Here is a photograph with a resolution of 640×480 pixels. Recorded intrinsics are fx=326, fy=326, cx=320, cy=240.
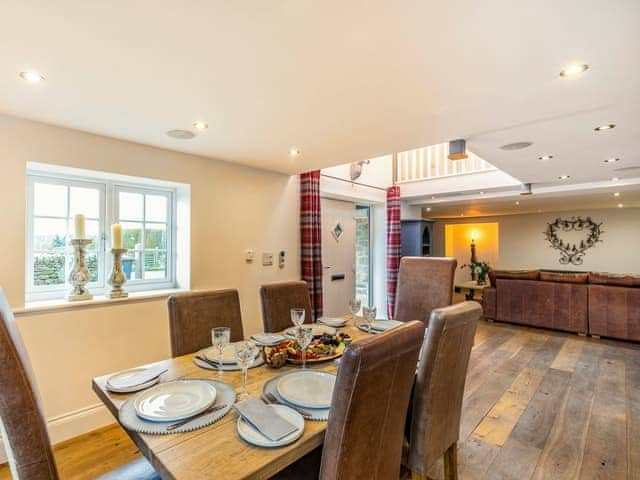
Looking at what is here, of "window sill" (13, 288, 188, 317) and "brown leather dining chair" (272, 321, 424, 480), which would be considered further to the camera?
"window sill" (13, 288, 188, 317)

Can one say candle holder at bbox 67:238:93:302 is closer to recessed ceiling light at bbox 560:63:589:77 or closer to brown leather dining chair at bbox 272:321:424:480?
brown leather dining chair at bbox 272:321:424:480

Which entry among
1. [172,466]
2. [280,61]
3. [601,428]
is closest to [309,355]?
[172,466]

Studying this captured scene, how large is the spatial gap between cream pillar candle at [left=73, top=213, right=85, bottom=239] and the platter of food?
164cm

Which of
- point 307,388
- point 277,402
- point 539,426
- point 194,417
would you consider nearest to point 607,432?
point 539,426

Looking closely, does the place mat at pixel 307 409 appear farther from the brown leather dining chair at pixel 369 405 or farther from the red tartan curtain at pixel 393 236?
the red tartan curtain at pixel 393 236

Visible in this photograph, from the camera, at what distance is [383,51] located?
1333 millimetres

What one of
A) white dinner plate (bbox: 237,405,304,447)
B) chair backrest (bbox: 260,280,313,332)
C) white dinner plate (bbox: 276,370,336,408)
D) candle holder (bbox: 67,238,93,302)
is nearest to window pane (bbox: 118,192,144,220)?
candle holder (bbox: 67,238,93,302)

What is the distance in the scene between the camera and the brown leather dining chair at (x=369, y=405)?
90 centimetres

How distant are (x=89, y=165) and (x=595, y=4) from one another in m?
2.79

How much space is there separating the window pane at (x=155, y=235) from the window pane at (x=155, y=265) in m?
0.06

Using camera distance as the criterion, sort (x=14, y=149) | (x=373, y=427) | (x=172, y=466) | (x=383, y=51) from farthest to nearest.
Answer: (x=14, y=149) → (x=383, y=51) → (x=373, y=427) → (x=172, y=466)

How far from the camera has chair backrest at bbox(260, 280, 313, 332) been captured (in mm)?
2248

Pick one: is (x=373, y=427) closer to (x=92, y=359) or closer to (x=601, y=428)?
(x=92, y=359)

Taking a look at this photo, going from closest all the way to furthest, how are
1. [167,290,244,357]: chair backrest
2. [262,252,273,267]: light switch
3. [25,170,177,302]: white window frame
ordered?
[167,290,244,357]: chair backrest < [25,170,177,302]: white window frame < [262,252,273,267]: light switch
